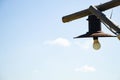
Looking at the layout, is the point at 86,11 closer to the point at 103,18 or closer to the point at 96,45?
the point at 103,18

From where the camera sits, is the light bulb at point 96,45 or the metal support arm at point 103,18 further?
the light bulb at point 96,45

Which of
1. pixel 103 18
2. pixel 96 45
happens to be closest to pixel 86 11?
pixel 103 18

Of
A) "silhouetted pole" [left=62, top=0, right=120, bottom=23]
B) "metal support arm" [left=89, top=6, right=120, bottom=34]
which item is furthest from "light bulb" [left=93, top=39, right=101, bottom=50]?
"silhouetted pole" [left=62, top=0, right=120, bottom=23]

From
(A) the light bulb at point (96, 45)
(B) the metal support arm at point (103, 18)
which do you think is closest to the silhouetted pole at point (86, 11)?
(B) the metal support arm at point (103, 18)

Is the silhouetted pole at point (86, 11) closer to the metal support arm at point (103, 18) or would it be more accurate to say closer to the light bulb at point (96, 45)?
the metal support arm at point (103, 18)

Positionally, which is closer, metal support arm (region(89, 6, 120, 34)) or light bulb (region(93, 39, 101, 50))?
metal support arm (region(89, 6, 120, 34))

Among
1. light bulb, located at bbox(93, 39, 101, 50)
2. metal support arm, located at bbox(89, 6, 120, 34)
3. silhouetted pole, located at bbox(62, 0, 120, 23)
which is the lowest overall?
light bulb, located at bbox(93, 39, 101, 50)

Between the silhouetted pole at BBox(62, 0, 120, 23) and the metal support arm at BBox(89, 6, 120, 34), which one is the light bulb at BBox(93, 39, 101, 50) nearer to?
the metal support arm at BBox(89, 6, 120, 34)

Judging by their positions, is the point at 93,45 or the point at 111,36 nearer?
the point at 111,36

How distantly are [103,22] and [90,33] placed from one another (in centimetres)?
34

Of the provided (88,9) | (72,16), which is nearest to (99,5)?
(88,9)

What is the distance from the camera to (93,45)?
6.28 m

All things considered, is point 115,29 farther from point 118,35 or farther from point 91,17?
point 91,17

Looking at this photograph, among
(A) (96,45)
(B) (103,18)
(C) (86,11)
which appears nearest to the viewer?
(B) (103,18)
